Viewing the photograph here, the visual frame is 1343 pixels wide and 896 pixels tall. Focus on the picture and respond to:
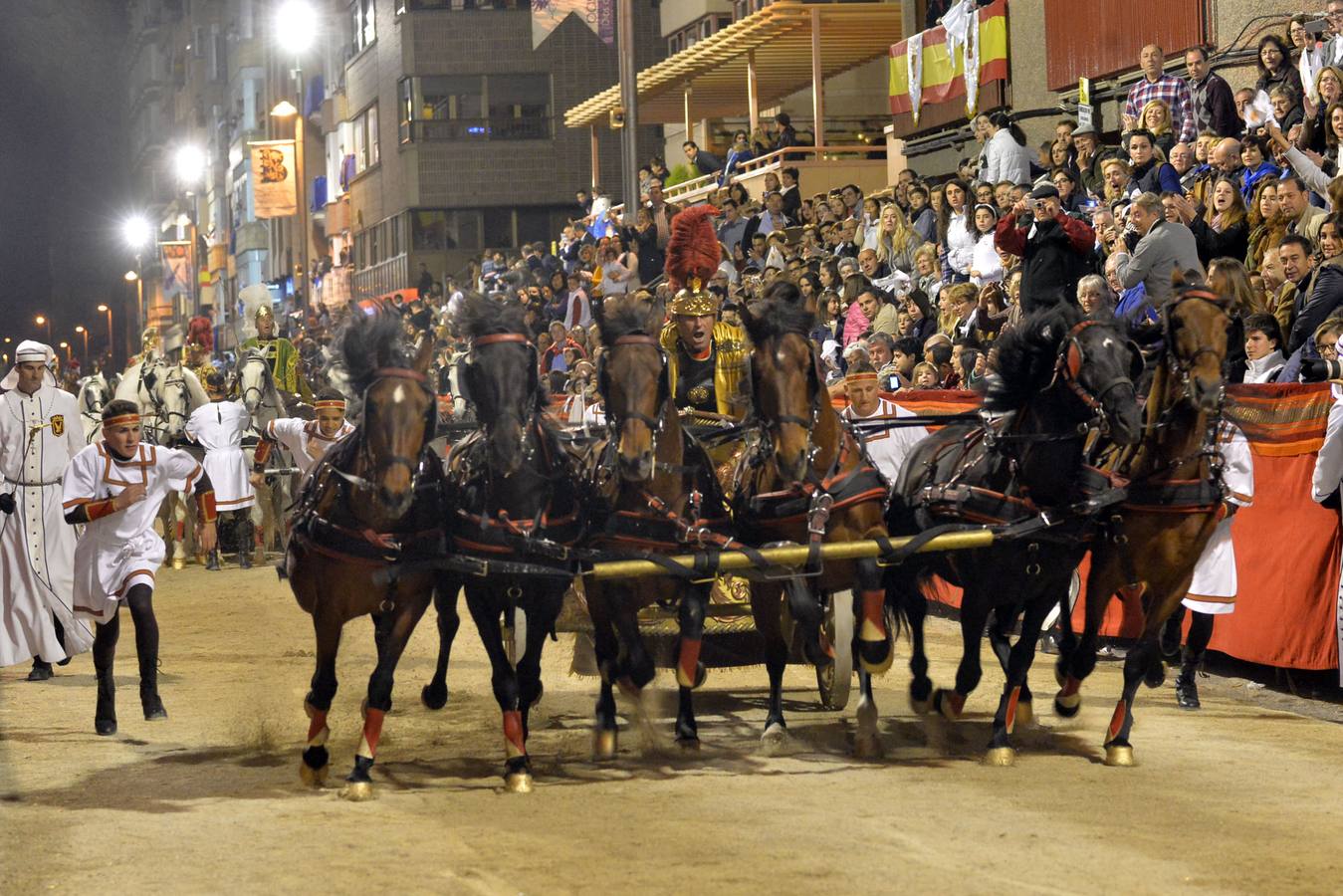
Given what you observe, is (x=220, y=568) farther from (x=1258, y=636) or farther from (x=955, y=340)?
(x=1258, y=636)

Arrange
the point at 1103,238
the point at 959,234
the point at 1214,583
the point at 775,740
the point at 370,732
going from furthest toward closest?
1. the point at 959,234
2. the point at 1103,238
3. the point at 1214,583
4. the point at 775,740
5. the point at 370,732

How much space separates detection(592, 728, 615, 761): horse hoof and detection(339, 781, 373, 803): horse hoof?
1.43 m

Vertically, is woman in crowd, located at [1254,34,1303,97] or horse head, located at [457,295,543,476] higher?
woman in crowd, located at [1254,34,1303,97]

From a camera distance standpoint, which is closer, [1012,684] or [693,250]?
[1012,684]

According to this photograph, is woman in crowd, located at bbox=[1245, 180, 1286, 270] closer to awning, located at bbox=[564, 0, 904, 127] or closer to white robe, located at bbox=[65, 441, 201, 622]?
white robe, located at bbox=[65, 441, 201, 622]

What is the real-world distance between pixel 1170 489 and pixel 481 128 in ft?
136

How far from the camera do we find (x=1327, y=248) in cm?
1207

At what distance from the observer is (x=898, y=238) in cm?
1950

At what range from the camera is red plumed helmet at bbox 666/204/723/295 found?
11000mm

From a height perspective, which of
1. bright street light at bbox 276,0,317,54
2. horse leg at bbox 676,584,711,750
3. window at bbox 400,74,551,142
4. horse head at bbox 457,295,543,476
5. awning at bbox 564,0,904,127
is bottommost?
horse leg at bbox 676,584,711,750

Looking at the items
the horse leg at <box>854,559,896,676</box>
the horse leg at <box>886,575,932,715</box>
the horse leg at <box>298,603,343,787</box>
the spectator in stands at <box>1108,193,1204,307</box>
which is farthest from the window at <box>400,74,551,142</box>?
the horse leg at <box>298,603,343,787</box>

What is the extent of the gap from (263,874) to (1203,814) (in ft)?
12.9

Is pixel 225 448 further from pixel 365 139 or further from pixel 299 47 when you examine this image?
pixel 299 47

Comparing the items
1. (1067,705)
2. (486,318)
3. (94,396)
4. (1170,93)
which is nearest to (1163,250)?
(1170,93)
